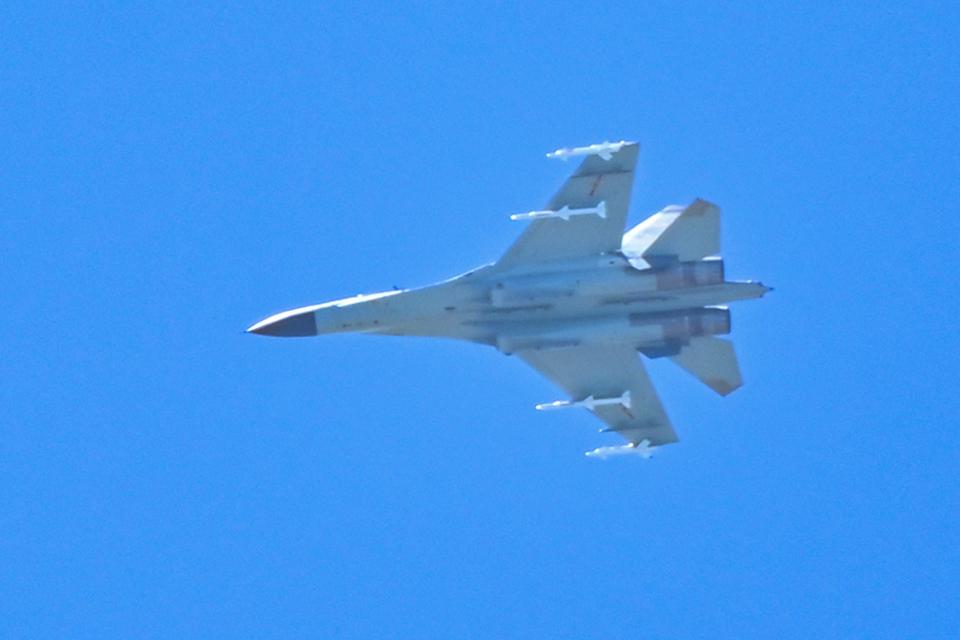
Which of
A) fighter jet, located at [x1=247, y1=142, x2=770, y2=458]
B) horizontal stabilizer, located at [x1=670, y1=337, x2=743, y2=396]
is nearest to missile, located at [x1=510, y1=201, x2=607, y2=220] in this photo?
fighter jet, located at [x1=247, y1=142, x2=770, y2=458]

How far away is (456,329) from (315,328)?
3289mm

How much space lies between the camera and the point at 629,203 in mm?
49406

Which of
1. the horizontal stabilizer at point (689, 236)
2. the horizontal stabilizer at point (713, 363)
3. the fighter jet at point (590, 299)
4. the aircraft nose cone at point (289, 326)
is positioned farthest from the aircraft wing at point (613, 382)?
the aircraft nose cone at point (289, 326)

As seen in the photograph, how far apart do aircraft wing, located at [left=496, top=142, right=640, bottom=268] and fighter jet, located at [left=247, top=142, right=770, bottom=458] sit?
0.07ft

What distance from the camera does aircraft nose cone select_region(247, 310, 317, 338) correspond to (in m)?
50.6

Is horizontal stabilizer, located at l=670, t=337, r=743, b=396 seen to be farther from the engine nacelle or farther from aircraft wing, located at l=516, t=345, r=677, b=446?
the engine nacelle

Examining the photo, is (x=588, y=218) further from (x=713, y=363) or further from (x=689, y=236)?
(x=713, y=363)

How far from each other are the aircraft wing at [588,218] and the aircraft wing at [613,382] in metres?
2.58

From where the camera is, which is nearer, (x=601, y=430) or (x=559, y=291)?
(x=559, y=291)

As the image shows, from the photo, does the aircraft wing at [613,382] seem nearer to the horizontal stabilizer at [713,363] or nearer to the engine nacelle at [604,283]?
the horizontal stabilizer at [713,363]

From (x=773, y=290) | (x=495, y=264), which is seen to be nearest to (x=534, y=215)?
(x=495, y=264)

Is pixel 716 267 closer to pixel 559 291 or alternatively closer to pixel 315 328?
pixel 559 291

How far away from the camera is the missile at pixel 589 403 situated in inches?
2020

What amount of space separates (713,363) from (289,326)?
10.1 metres
